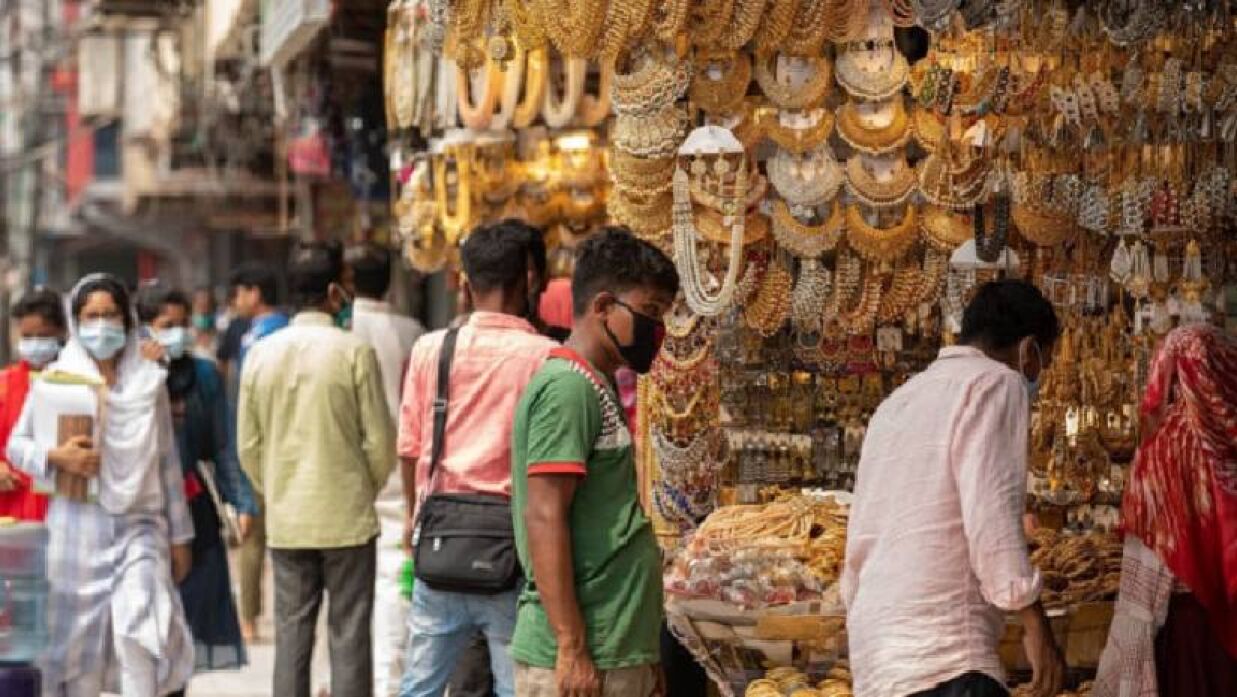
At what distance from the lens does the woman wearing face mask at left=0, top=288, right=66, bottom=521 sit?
304 inches

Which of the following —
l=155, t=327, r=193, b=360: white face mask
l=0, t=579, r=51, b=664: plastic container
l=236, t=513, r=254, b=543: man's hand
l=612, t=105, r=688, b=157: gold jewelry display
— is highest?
l=612, t=105, r=688, b=157: gold jewelry display

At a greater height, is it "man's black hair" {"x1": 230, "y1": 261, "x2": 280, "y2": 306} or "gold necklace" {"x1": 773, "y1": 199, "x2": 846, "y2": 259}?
"gold necklace" {"x1": 773, "y1": 199, "x2": 846, "y2": 259}

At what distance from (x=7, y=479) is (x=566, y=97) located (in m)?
2.92

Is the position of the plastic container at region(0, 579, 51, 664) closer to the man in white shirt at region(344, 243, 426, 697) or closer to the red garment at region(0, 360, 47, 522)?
the red garment at region(0, 360, 47, 522)

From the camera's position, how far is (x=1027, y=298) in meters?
5.24

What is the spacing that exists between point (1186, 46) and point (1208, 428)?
170 centimetres

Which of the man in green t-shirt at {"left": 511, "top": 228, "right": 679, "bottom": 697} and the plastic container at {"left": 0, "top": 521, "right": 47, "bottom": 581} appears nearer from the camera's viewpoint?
the man in green t-shirt at {"left": 511, "top": 228, "right": 679, "bottom": 697}

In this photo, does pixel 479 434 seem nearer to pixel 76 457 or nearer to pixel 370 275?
pixel 76 457

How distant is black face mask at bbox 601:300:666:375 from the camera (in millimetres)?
5168

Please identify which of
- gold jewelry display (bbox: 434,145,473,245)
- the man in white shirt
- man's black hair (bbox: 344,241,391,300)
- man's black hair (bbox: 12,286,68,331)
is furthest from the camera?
gold jewelry display (bbox: 434,145,473,245)

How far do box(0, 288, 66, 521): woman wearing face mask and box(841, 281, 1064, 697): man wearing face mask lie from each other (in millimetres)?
3522

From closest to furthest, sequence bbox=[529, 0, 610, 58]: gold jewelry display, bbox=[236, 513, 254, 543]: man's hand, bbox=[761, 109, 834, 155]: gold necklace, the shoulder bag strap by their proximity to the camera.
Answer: the shoulder bag strap
bbox=[529, 0, 610, 58]: gold jewelry display
bbox=[761, 109, 834, 155]: gold necklace
bbox=[236, 513, 254, 543]: man's hand

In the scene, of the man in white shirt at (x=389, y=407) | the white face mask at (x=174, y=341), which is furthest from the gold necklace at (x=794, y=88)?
the white face mask at (x=174, y=341)

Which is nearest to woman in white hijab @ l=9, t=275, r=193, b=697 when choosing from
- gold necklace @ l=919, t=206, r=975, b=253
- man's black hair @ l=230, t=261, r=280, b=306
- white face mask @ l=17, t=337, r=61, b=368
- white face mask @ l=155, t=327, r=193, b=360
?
white face mask @ l=17, t=337, r=61, b=368
